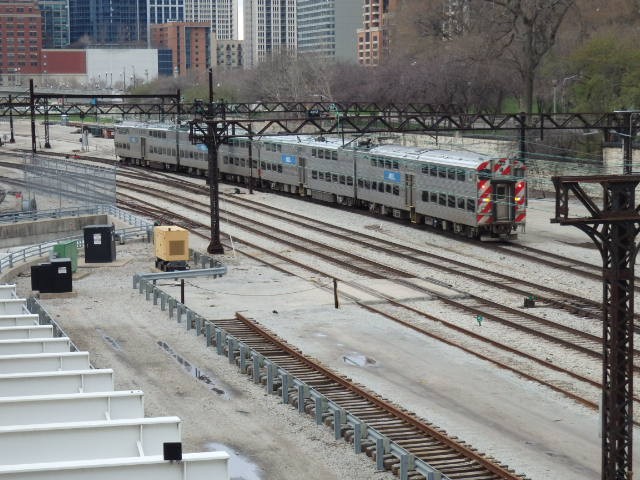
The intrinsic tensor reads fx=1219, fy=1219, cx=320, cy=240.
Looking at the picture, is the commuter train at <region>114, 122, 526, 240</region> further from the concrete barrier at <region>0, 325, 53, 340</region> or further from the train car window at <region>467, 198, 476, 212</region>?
the concrete barrier at <region>0, 325, 53, 340</region>

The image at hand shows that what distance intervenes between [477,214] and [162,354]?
20887mm

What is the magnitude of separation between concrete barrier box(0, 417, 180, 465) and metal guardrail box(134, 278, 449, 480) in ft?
15.8

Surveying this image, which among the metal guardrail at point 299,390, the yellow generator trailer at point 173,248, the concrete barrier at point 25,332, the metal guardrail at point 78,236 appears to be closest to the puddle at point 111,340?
the metal guardrail at point 299,390

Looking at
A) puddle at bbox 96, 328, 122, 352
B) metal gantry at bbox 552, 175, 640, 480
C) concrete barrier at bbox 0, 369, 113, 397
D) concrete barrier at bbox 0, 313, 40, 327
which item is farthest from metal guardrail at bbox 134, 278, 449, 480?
concrete barrier at bbox 0, 313, 40, 327

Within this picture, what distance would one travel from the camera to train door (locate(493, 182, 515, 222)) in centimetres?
4744

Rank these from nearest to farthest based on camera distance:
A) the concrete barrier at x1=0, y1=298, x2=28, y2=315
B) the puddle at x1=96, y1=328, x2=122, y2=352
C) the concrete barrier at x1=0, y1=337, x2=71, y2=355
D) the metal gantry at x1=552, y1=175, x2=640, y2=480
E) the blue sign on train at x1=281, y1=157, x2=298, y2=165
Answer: the metal gantry at x1=552, y1=175, x2=640, y2=480
the concrete barrier at x1=0, y1=337, x2=71, y2=355
the concrete barrier at x1=0, y1=298, x2=28, y2=315
the puddle at x1=96, y1=328, x2=122, y2=352
the blue sign on train at x1=281, y1=157, x2=298, y2=165

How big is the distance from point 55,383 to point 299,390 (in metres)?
6.38

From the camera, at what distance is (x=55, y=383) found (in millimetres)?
19578

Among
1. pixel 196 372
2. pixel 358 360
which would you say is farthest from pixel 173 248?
pixel 196 372

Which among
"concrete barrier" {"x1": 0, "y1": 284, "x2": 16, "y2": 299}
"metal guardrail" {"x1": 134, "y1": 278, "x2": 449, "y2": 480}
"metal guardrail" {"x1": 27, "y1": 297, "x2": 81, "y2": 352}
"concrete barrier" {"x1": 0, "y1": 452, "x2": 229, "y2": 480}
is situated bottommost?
"metal guardrail" {"x1": 134, "y1": 278, "x2": 449, "y2": 480}

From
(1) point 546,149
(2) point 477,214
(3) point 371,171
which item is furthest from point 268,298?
(1) point 546,149

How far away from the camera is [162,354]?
97.6 feet

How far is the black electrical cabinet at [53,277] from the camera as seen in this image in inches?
1487

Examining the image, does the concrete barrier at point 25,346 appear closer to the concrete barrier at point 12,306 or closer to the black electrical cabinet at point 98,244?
the concrete barrier at point 12,306
